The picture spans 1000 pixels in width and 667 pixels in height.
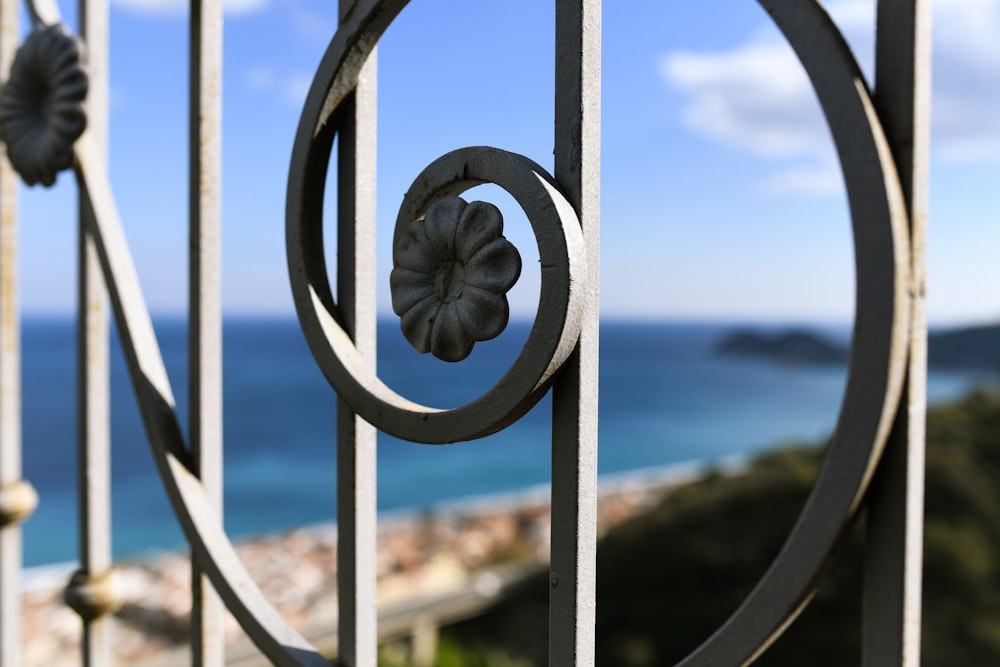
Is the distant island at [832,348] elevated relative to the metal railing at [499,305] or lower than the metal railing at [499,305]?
lower

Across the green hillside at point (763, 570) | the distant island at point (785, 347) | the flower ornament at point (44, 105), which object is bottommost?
the green hillside at point (763, 570)

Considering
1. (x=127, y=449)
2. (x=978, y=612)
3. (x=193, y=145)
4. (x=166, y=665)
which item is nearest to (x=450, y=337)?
(x=193, y=145)

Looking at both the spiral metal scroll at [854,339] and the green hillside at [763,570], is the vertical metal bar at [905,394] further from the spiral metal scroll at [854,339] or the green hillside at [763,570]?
the green hillside at [763,570]

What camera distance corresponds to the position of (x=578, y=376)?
1.34 ft

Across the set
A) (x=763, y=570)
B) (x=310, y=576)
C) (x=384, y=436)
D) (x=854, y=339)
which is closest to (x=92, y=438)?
(x=854, y=339)

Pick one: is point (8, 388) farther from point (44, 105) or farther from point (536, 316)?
point (536, 316)

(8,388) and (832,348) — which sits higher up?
(8,388)

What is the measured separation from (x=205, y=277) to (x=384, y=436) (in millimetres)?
21600

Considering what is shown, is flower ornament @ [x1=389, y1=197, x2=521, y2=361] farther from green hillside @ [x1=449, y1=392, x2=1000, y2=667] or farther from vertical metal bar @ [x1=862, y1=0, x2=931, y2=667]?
green hillside @ [x1=449, y1=392, x2=1000, y2=667]

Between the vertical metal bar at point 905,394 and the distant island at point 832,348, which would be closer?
the vertical metal bar at point 905,394

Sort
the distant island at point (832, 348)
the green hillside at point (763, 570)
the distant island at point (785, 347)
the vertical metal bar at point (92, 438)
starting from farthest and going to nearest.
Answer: the distant island at point (785, 347) → the distant island at point (832, 348) → the green hillside at point (763, 570) → the vertical metal bar at point (92, 438)

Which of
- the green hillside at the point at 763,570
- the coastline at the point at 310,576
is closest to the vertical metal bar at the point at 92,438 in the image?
the coastline at the point at 310,576

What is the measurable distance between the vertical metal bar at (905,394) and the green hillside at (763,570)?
543 centimetres

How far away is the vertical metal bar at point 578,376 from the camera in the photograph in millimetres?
405
